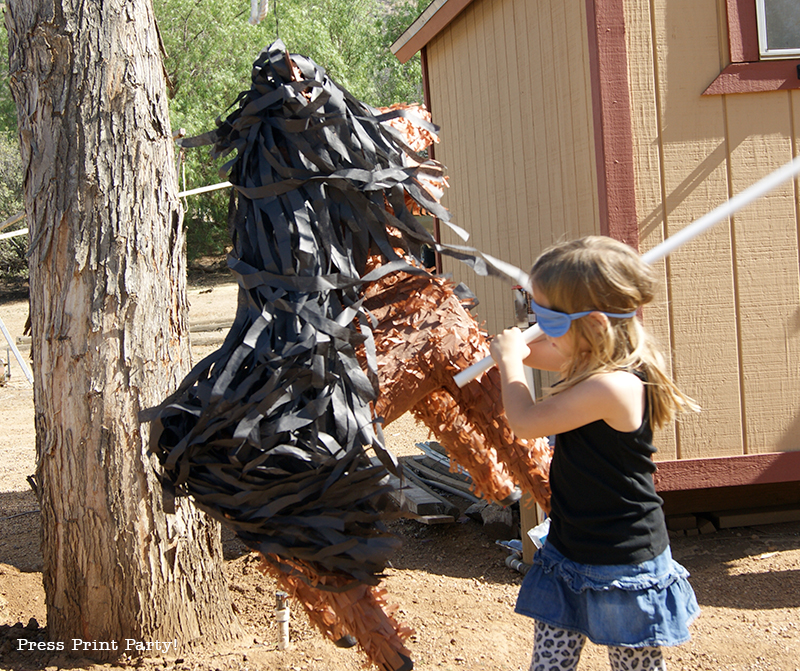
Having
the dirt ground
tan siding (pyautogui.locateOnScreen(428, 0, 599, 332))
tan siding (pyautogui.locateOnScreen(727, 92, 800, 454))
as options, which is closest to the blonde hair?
the dirt ground

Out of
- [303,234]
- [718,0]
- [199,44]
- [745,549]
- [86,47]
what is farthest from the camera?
[199,44]

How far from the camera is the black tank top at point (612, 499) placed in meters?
1.51

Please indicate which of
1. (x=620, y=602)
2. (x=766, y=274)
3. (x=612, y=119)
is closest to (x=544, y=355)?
(x=620, y=602)

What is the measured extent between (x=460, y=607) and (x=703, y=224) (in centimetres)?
206

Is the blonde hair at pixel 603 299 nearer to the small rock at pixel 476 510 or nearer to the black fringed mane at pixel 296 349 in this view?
the black fringed mane at pixel 296 349

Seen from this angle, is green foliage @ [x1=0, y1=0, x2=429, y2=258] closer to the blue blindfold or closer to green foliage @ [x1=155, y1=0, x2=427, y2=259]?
green foliage @ [x1=155, y1=0, x2=427, y2=259]

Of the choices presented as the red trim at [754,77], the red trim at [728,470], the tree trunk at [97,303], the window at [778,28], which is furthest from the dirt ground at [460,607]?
the window at [778,28]

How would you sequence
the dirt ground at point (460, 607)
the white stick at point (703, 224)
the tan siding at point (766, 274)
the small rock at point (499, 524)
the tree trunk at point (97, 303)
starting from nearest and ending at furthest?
1. the white stick at point (703, 224)
2. the tree trunk at point (97, 303)
3. the dirt ground at point (460, 607)
4. the tan siding at point (766, 274)
5. the small rock at point (499, 524)

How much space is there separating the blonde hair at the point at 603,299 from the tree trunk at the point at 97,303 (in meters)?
1.36

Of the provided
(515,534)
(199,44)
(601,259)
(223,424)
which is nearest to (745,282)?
(515,534)

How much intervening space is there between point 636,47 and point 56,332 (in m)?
2.66

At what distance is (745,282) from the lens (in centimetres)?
329

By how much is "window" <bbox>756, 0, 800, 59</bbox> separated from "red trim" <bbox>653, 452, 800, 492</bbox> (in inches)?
→ 71.9

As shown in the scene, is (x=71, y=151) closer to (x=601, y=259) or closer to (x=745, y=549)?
(x=601, y=259)
